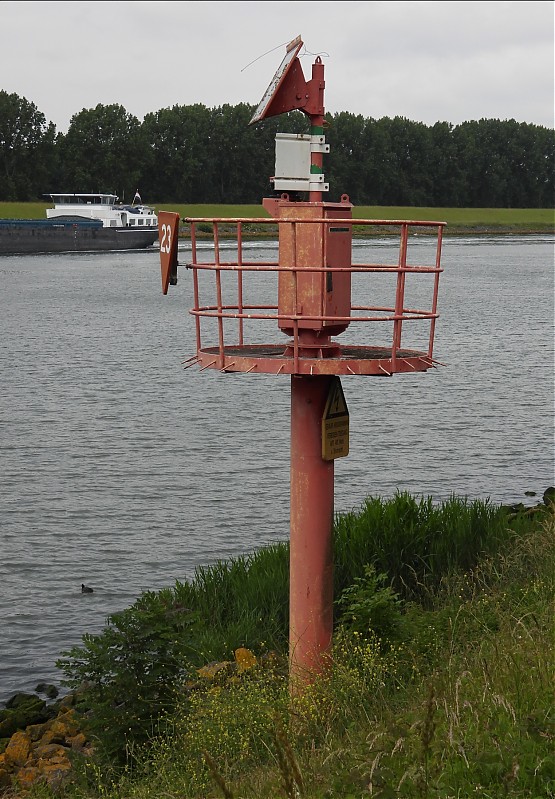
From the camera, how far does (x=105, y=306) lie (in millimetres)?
57125

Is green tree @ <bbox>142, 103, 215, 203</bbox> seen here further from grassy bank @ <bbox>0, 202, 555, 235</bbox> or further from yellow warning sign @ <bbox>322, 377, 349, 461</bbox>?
yellow warning sign @ <bbox>322, 377, 349, 461</bbox>

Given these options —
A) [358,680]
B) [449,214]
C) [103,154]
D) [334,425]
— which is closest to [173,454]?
[334,425]

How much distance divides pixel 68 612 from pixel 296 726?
7.02 meters

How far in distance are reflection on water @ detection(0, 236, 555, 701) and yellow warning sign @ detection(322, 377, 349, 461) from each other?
5.26m

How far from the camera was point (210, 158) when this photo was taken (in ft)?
480

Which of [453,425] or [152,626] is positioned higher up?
[152,626]

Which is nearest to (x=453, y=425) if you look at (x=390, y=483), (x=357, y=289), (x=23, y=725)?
(x=390, y=483)

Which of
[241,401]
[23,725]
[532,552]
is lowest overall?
[241,401]

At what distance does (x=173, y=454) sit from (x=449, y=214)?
132822 millimetres

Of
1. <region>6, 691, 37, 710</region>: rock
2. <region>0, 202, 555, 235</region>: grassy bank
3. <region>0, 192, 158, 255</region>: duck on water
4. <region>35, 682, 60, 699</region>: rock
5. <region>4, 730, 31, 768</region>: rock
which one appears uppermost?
<region>4, 730, 31, 768</region>: rock

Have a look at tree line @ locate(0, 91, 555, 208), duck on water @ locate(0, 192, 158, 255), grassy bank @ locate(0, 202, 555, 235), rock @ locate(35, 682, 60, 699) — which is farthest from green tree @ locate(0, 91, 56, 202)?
rock @ locate(35, 682, 60, 699)

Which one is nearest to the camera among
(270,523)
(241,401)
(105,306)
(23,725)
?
(23,725)

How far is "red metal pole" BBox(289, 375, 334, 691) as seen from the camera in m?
8.49

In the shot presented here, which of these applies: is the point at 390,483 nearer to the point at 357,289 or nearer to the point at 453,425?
the point at 453,425
